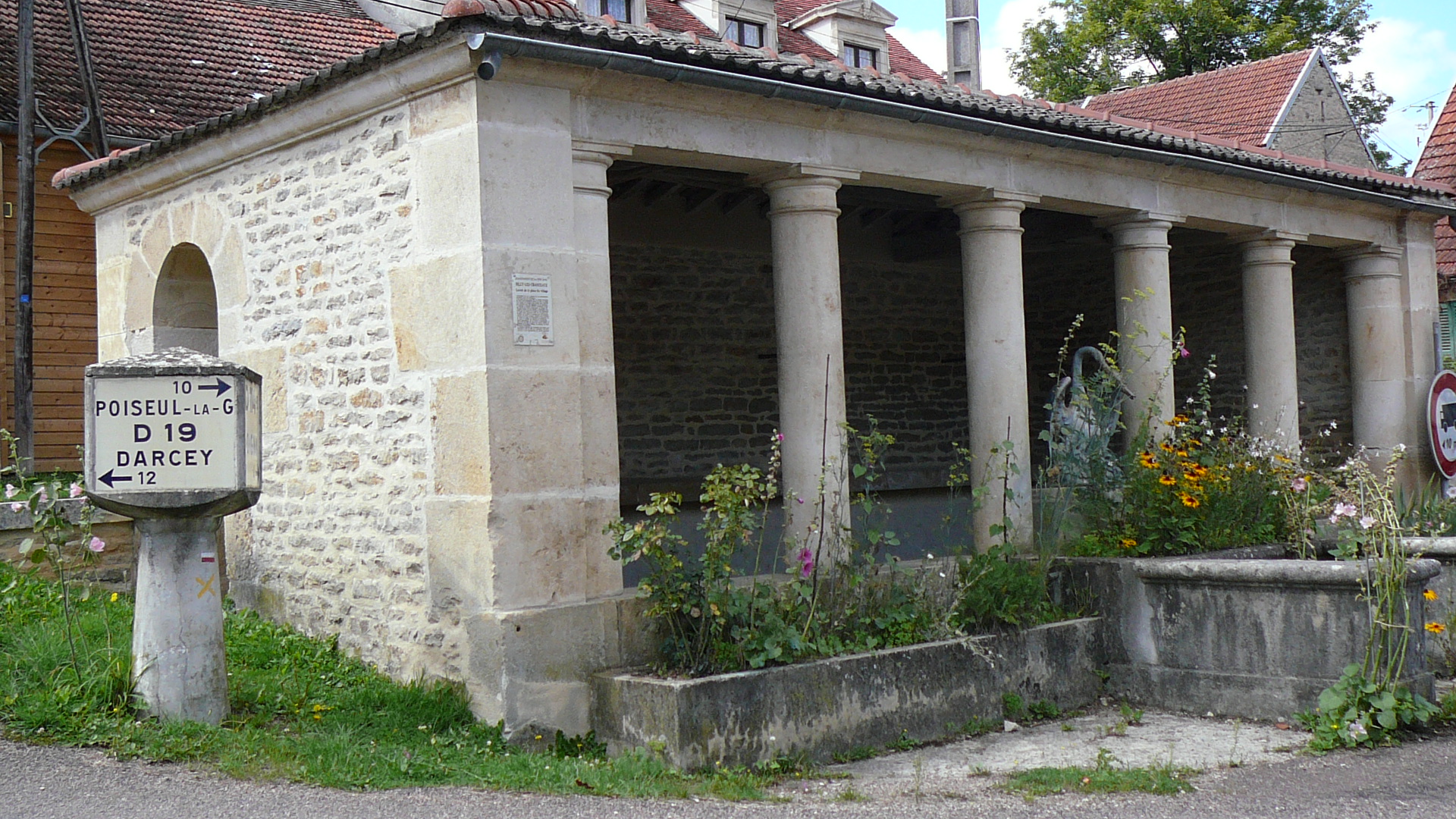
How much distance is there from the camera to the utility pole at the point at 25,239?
36.0 ft

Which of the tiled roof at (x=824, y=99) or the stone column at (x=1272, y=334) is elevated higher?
the tiled roof at (x=824, y=99)

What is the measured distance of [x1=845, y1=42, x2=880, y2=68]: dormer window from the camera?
19.2 metres

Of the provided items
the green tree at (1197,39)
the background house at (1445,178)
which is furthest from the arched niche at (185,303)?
the green tree at (1197,39)

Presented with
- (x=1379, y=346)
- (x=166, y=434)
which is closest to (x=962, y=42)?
(x=1379, y=346)

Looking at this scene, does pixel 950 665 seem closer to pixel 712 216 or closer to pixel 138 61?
pixel 712 216

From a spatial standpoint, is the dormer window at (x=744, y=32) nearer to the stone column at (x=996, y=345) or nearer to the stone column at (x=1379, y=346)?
the stone column at (x=1379, y=346)

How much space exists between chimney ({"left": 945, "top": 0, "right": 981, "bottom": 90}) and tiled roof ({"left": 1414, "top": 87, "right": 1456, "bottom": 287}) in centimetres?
516

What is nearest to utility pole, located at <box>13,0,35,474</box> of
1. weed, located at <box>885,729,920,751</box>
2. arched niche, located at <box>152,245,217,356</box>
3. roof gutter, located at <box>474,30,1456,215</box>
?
arched niche, located at <box>152,245,217,356</box>

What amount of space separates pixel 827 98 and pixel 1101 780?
349cm

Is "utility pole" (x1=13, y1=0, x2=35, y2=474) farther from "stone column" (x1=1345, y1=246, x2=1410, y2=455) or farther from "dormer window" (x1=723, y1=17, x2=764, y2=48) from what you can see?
"stone column" (x1=1345, y1=246, x2=1410, y2=455)

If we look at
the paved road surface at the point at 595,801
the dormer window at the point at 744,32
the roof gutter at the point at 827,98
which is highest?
the dormer window at the point at 744,32

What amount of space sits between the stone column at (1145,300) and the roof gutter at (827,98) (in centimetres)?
46

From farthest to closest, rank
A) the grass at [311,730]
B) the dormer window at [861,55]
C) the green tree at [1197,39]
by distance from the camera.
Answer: the green tree at [1197,39], the dormer window at [861,55], the grass at [311,730]

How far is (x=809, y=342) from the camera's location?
7055 mm
